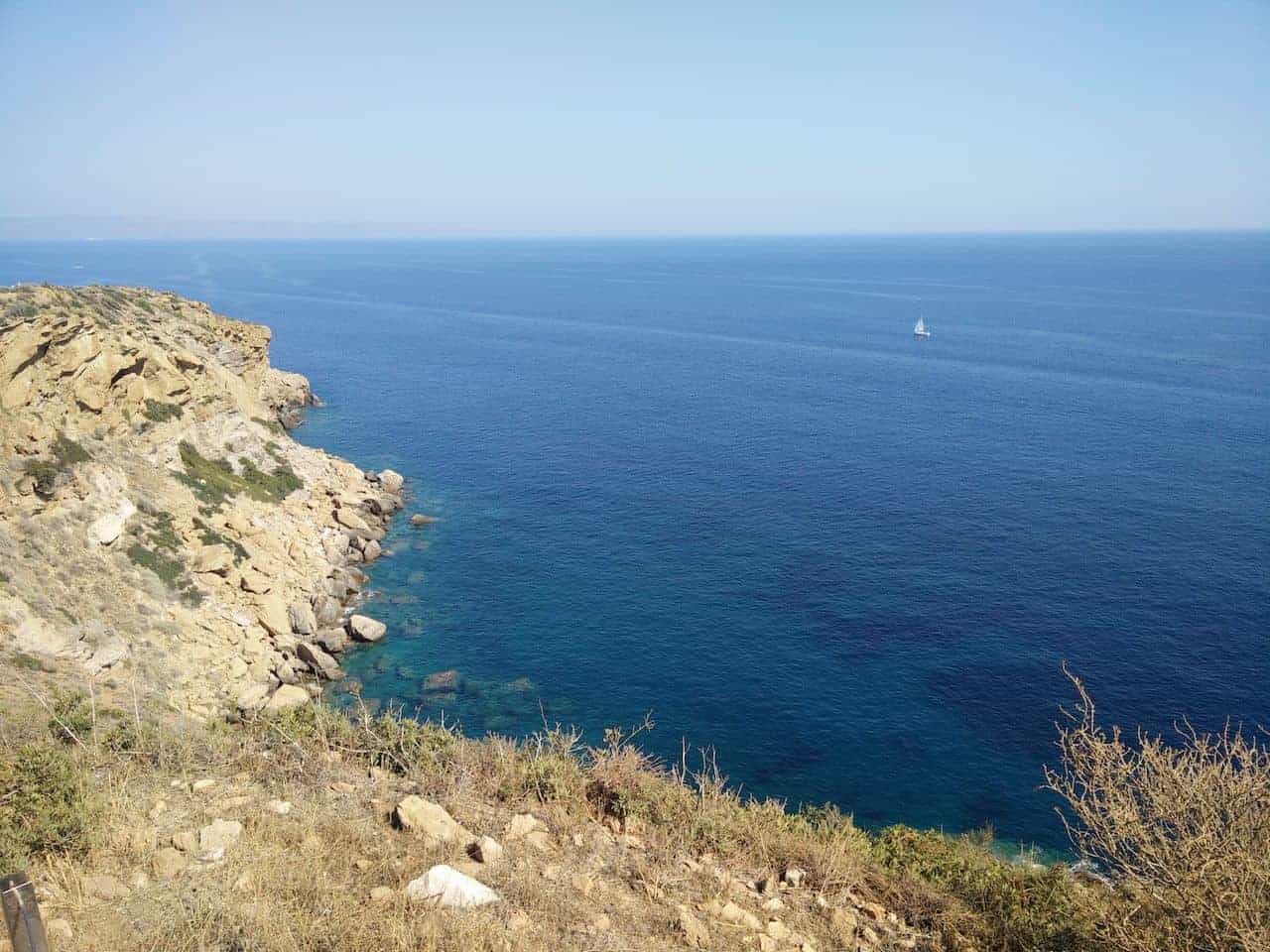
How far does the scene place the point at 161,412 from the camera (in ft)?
145

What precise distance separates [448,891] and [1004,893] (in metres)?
8.62

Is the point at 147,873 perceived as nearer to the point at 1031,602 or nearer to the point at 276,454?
the point at 1031,602

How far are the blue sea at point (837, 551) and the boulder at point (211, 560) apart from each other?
25.4 feet

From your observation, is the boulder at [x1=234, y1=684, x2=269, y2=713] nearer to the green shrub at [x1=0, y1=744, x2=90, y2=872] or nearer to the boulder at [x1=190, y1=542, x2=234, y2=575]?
the boulder at [x1=190, y1=542, x2=234, y2=575]

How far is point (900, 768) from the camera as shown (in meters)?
29.9

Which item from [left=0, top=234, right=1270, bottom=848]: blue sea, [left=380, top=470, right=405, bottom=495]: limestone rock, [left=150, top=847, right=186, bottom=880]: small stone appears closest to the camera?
[left=150, top=847, right=186, bottom=880]: small stone

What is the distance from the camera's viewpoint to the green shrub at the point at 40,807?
9.71 metres

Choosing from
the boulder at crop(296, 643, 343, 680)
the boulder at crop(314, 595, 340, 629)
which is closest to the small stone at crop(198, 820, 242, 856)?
the boulder at crop(296, 643, 343, 680)

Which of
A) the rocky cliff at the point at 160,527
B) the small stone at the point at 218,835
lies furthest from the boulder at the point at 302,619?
the small stone at the point at 218,835

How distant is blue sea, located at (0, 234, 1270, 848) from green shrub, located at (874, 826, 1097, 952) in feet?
9.96

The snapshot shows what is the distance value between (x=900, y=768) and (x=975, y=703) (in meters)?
5.66

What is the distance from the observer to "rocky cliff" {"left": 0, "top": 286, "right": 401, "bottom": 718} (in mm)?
29203

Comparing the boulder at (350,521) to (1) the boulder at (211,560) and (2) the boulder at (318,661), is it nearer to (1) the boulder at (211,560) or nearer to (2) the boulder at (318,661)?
(1) the boulder at (211,560)

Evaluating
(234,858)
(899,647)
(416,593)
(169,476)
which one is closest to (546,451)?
(416,593)
